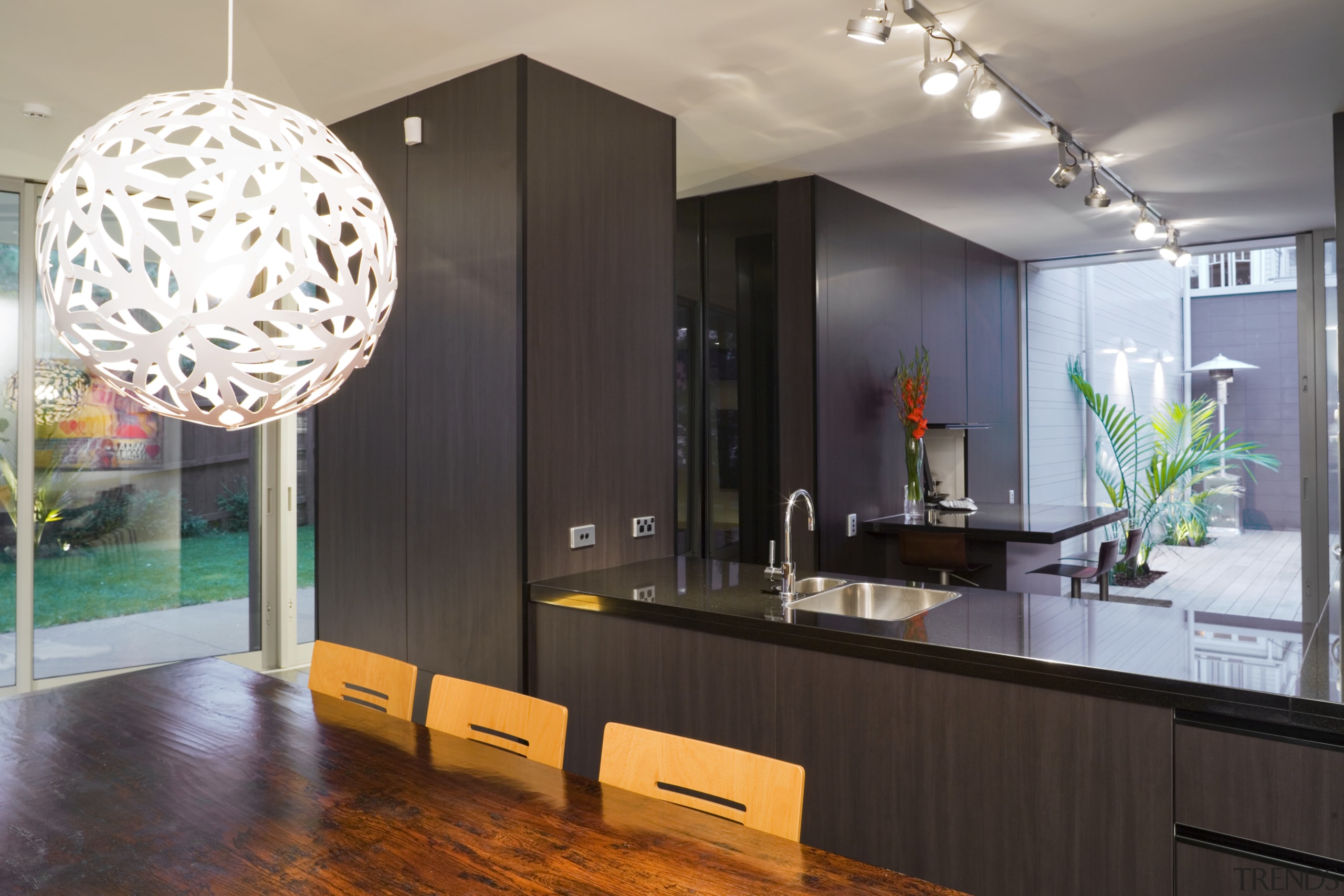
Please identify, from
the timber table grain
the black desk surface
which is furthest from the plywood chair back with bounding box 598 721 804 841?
the black desk surface

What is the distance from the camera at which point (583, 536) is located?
3.04 meters

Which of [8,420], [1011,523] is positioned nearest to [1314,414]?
[1011,523]

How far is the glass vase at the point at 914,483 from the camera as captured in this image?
4582 millimetres

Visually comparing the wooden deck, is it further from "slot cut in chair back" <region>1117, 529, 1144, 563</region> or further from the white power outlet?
the white power outlet

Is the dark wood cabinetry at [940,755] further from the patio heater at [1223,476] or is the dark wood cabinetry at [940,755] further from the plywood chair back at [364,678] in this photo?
the patio heater at [1223,476]

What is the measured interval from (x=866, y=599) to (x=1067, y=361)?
4047 mm

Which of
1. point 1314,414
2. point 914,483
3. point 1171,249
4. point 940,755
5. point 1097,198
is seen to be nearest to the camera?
point 940,755

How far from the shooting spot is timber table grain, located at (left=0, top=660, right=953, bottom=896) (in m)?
1.26

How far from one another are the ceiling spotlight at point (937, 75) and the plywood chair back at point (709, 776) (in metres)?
1.90

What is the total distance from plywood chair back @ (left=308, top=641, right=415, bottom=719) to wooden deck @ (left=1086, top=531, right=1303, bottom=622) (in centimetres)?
470

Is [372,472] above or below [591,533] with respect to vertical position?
above

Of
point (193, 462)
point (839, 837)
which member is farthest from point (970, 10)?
point (193, 462)

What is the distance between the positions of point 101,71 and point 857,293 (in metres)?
3.22

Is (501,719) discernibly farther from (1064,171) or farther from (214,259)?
(1064,171)
